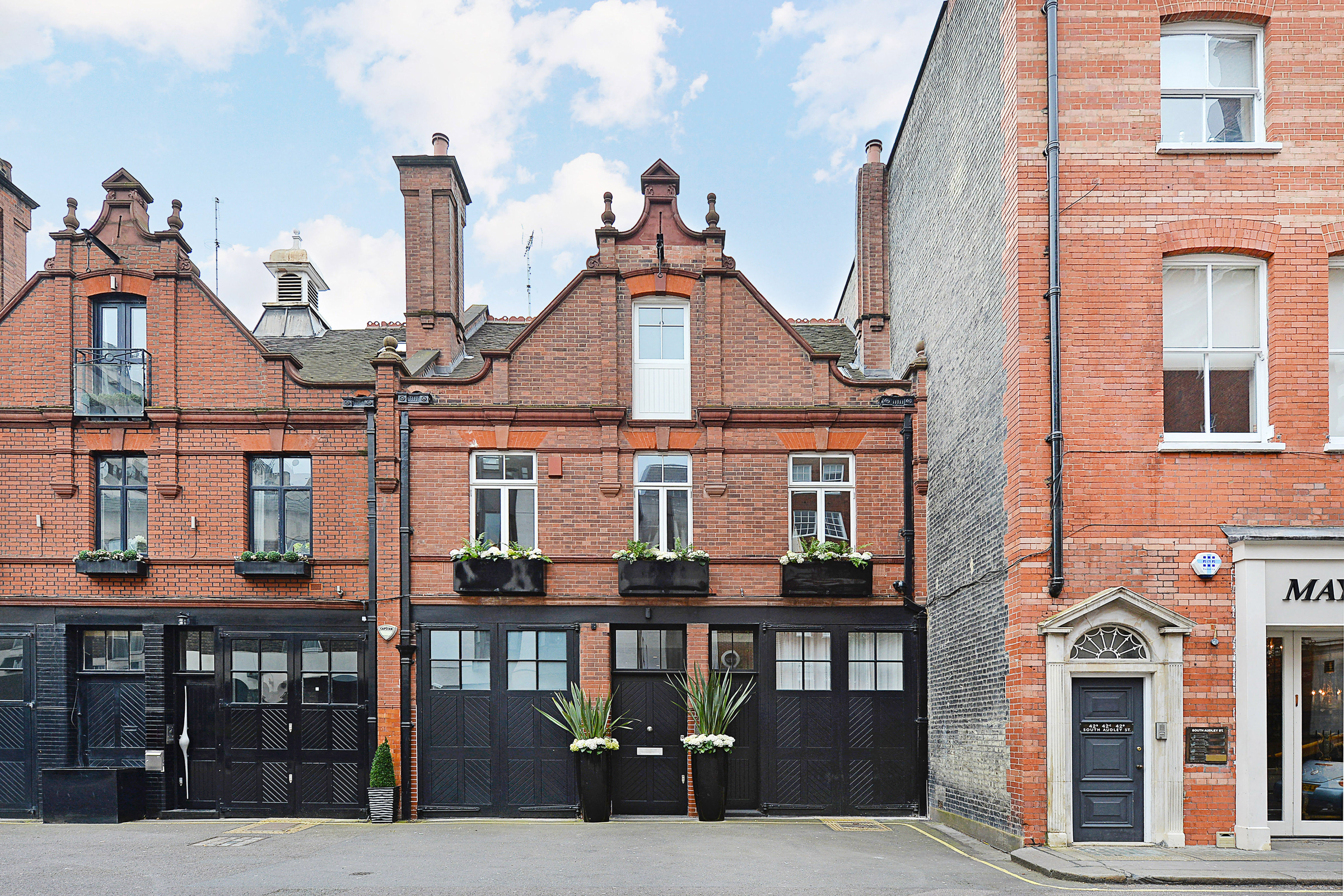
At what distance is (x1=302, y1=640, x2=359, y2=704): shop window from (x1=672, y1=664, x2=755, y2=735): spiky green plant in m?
4.88

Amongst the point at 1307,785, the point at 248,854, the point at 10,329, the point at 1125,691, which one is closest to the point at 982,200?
the point at 1125,691

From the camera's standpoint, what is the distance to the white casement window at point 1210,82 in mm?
13078

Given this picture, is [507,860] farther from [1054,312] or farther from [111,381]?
[111,381]

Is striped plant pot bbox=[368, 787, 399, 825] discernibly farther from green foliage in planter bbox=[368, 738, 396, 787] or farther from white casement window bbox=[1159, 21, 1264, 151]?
white casement window bbox=[1159, 21, 1264, 151]

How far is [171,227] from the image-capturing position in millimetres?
17594

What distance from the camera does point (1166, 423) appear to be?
1284cm

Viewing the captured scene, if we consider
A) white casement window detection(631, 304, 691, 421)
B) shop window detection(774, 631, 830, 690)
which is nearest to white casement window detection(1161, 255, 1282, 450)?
shop window detection(774, 631, 830, 690)

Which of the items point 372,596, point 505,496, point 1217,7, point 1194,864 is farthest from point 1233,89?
point 372,596

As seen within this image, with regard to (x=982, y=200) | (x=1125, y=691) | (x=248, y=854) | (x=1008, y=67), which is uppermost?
(x=1008, y=67)

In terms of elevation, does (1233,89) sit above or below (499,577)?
above

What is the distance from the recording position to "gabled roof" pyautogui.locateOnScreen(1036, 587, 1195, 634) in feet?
40.0

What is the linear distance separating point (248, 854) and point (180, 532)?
592 cm

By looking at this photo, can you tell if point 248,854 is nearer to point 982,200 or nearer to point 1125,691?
point 1125,691

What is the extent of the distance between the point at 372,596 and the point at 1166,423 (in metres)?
11.2
